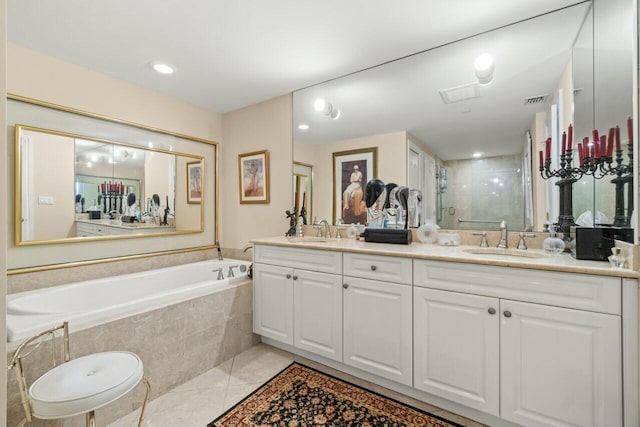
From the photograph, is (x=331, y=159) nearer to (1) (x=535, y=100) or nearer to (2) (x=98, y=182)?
(1) (x=535, y=100)

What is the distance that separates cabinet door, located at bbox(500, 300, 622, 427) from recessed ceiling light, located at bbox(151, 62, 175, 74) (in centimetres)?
283

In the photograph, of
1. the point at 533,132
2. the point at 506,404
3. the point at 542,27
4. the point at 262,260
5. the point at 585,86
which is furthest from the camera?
the point at 262,260

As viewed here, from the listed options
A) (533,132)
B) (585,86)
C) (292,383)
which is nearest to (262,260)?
(292,383)

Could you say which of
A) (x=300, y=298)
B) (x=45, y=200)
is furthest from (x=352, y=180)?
(x=45, y=200)

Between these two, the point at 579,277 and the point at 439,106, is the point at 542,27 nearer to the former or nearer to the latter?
the point at 439,106

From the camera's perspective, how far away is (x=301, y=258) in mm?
2170

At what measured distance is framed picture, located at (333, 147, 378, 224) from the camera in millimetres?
2439

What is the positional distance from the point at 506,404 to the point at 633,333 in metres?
0.64

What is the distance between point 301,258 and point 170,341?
1.04 meters

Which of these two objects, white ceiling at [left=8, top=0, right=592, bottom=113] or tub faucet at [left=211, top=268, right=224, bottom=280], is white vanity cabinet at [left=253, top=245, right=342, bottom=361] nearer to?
tub faucet at [left=211, top=268, right=224, bottom=280]

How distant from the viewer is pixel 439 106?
215 cm

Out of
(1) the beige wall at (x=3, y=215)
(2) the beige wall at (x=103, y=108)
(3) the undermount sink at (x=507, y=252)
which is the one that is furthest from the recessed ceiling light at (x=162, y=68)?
(3) the undermount sink at (x=507, y=252)

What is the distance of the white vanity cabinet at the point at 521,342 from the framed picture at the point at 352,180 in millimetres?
949

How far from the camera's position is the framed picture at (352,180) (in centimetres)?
244
